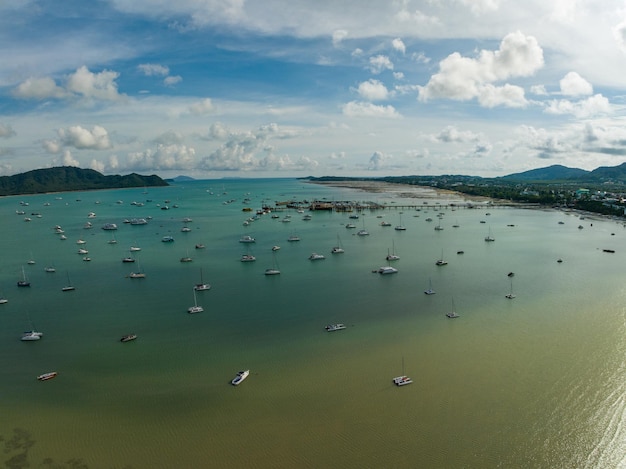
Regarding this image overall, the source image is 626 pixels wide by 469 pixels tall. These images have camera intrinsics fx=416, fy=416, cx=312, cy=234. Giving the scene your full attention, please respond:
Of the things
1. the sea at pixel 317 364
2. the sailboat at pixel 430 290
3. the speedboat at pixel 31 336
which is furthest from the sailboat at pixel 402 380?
the speedboat at pixel 31 336

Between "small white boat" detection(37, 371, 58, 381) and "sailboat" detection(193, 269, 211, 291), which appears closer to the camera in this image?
"small white boat" detection(37, 371, 58, 381)

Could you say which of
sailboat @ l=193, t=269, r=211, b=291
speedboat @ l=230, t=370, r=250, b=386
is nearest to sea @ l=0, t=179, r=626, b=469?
speedboat @ l=230, t=370, r=250, b=386

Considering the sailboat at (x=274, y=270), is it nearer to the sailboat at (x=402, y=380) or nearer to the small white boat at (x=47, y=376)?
the small white boat at (x=47, y=376)

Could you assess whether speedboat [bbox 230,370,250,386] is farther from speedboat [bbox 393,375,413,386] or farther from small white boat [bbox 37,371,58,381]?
small white boat [bbox 37,371,58,381]

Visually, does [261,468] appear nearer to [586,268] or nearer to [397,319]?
[397,319]

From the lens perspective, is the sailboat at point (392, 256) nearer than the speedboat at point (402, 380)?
No

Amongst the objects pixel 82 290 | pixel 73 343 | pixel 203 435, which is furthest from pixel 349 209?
pixel 203 435
